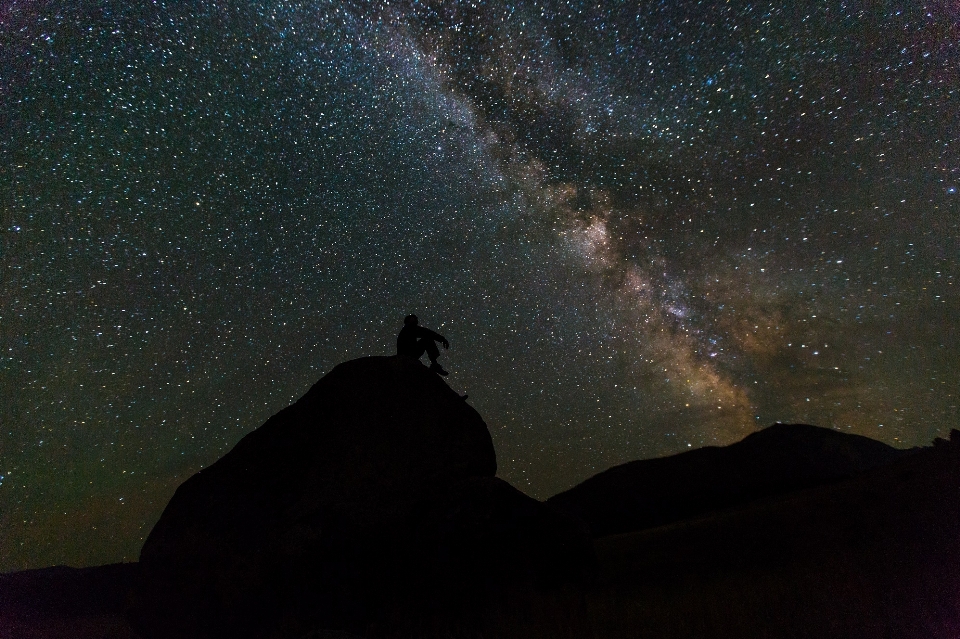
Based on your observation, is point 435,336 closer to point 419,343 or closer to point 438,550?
point 419,343

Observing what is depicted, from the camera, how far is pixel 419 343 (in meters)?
12.3

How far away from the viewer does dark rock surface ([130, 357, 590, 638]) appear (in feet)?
27.2

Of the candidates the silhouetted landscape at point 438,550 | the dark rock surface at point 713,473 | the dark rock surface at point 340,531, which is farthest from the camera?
the dark rock surface at point 713,473

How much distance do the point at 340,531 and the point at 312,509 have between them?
0.65 meters

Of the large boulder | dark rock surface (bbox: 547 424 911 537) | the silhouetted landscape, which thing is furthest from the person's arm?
dark rock surface (bbox: 547 424 911 537)

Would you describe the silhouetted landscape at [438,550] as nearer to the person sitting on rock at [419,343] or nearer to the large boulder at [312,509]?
the large boulder at [312,509]

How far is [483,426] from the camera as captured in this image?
10.8 meters

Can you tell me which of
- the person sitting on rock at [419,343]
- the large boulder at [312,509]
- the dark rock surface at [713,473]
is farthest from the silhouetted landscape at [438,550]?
the dark rock surface at [713,473]

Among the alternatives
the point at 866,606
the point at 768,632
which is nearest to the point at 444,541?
the point at 768,632

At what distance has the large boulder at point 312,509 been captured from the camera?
27.5ft

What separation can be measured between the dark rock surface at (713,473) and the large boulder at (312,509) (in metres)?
21.8

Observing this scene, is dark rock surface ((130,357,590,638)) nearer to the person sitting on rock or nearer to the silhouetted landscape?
the silhouetted landscape

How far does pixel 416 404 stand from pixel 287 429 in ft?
8.96

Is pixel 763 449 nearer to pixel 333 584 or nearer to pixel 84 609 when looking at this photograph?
pixel 333 584
